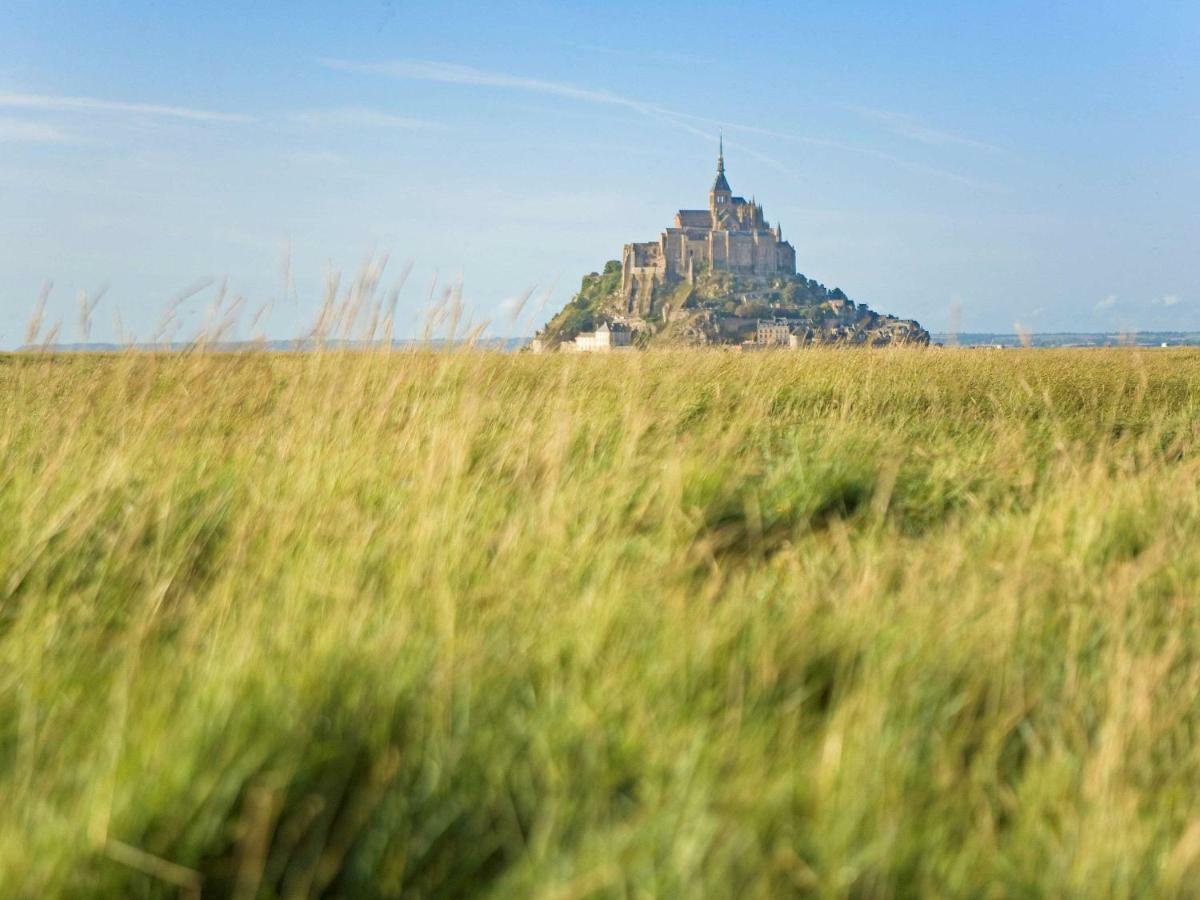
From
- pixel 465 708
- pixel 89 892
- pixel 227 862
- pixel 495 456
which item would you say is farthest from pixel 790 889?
pixel 495 456

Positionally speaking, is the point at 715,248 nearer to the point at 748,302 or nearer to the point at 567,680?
the point at 748,302

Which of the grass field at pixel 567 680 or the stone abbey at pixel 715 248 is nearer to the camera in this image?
the grass field at pixel 567 680

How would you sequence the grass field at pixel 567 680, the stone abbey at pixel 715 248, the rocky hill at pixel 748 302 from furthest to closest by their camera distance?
1. the stone abbey at pixel 715 248
2. the rocky hill at pixel 748 302
3. the grass field at pixel 567 680

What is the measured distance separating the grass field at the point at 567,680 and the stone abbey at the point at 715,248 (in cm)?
10196

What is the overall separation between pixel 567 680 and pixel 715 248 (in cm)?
12056

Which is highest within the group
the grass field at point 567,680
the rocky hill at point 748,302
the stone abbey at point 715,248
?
the stone abbey at point 715,248

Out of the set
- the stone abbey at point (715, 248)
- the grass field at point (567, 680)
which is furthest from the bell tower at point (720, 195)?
the grass field at point (567, 680)

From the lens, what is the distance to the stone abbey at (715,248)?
11350cm

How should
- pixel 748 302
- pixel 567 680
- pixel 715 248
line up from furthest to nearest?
pixel 715 248
pixel 748 302
pixel 567 680

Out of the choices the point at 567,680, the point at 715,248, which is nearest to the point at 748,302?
the point at 715,248

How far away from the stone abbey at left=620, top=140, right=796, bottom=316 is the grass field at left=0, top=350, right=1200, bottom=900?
10196 centimetres

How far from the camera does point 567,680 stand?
223 cm

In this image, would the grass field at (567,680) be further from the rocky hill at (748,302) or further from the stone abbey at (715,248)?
the stone abbey at (715,248)

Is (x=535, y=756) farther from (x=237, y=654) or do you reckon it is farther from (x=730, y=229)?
(x=730, y=229)
